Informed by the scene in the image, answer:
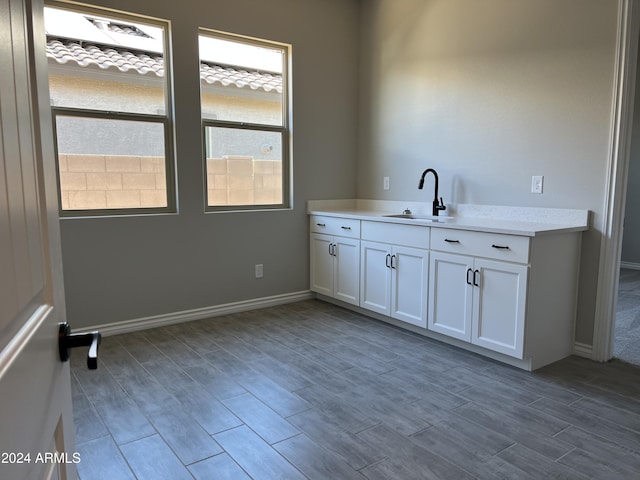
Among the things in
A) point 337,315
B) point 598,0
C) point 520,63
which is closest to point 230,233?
point 337,315

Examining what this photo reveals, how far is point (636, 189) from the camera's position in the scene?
596 centimetres

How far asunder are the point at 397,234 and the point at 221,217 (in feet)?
4.93

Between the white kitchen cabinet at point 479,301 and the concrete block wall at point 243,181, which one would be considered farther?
the concrete block wall at point 243,181

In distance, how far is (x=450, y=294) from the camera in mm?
3191

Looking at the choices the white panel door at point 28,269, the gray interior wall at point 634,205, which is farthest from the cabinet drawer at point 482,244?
the gray interior wall at point 634,205

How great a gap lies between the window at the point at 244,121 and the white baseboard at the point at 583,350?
2.62 meters

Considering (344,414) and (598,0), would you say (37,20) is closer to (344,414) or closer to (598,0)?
(344,414)

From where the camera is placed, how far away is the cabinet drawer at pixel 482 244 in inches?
109

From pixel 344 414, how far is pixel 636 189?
5535mm

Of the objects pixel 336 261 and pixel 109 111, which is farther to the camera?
pixel 336 261

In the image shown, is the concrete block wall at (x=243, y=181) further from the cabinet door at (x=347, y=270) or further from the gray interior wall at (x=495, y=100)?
the gray interior wall at (x=495, y=100)

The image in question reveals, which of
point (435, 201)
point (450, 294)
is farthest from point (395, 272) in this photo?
point (435, 201)

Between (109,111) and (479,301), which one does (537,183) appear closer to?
(479,301)

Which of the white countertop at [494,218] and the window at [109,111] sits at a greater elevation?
the window at [109,111]
